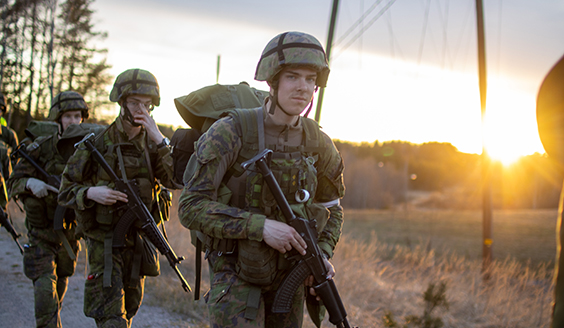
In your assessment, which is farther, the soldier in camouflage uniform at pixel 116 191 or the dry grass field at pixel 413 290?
the dry grass field at pixel 413 290

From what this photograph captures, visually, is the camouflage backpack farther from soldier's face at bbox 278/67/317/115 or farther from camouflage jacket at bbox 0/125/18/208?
camouflage jacket at bbox 0/125/18/208

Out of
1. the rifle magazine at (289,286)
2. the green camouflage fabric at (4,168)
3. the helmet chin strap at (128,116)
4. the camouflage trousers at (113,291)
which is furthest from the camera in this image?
the green camouflage fabric at (4,168)

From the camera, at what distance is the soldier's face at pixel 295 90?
2266mm

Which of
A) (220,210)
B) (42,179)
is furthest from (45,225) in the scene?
(220,210)

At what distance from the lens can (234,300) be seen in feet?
6.98

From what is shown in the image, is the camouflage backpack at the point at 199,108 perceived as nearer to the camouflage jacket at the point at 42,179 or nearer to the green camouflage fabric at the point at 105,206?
the green camouflage fabric at the point at 105,206

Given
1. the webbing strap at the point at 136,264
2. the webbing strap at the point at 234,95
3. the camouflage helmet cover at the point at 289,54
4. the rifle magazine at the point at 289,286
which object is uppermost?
the camouflage helmet cover at the point at 289,54

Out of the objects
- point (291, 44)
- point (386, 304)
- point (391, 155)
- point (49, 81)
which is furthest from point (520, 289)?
point (391, 155)

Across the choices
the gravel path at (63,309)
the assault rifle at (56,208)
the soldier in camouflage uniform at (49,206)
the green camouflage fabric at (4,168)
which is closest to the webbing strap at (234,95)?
the soldier in camouflage uniform at (49,206)

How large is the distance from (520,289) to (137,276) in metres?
7.61

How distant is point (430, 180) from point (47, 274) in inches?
2864

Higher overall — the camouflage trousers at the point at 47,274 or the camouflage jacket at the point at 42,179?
the camouflage jacket at the point at 42,179

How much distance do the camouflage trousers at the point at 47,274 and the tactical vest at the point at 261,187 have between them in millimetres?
2367

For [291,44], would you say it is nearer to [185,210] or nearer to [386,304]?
[185,210]
